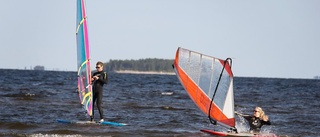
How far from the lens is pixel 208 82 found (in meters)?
11.3

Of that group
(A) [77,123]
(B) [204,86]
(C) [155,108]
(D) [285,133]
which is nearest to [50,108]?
(C) [155,108]

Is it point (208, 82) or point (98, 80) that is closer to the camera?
point (208, 82)

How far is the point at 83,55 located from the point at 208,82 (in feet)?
11.7

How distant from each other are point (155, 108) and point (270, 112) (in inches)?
160

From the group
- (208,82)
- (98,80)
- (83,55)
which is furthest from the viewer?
(83,55)

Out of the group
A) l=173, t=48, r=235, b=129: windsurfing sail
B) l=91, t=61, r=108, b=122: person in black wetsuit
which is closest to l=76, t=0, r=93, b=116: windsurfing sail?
l=91, t=61, r=108, b=122: person in black wetsuit

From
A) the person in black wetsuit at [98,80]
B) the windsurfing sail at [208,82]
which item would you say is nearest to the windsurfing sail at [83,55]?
the person in black wetsuit at [98,80]

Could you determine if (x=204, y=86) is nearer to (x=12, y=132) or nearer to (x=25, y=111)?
(x=12, y=132)

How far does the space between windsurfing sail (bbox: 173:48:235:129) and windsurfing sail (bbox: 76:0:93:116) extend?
315 cm

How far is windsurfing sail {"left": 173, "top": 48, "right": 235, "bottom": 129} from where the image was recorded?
10.8m

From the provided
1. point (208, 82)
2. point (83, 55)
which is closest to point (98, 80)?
point (83, 55)

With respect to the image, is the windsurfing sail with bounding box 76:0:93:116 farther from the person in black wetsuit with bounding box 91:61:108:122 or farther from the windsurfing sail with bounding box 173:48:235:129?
the windsurfing sail with bounding box 173:48:235:129

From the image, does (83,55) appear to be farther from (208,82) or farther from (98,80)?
(208,82)

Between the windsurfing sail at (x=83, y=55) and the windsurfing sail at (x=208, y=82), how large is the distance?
10.3ft
